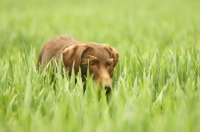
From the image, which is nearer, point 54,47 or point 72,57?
point 72,57

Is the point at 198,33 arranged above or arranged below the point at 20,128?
below

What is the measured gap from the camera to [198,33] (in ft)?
23.4

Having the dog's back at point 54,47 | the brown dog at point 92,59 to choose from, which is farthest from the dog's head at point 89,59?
the dog's back at point 54,47

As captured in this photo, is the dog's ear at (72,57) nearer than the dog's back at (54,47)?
Yes

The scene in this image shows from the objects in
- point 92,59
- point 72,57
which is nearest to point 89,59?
point 92,59

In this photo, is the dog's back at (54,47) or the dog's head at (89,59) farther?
the dog's back at (54,47)

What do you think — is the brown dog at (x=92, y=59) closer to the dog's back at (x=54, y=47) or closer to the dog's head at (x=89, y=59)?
the dog's head at (x=89, y=59)

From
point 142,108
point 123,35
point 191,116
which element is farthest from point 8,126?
point 123,35

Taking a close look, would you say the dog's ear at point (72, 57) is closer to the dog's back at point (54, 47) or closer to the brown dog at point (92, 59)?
the brown dog at point (92, 59)

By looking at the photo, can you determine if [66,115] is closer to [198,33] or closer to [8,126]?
[8,126]

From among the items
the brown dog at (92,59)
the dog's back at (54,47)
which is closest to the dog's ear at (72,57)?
the brown dog at (92,59)

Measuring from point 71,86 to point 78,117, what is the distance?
2.28 ft

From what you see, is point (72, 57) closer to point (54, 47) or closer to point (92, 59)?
point (92, 59)

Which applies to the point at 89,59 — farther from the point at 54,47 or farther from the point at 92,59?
the point at 54,47
